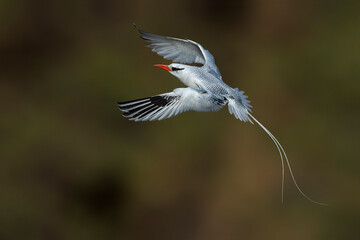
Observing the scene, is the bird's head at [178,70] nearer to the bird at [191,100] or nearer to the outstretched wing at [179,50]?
the bird at [191,100]

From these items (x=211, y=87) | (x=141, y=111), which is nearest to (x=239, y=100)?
(x=211, y=87)

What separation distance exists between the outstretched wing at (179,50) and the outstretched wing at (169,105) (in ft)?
0.50

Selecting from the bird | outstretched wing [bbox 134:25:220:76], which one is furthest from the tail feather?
outstretched wing [bbox 134:25:220:76]

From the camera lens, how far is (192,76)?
2.20 ft

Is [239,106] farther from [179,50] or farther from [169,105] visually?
[179,50]

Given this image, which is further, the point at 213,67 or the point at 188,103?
the point at 213,67

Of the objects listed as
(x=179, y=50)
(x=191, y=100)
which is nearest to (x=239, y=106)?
(x=191, y=100)

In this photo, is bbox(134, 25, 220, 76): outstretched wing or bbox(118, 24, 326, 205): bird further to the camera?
bbox(134, 25, 220, 76): outstretched wing

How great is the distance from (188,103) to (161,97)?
0.05m

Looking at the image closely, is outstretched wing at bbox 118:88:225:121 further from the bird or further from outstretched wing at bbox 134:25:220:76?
outstretched wing at bbox 134:25:220:76

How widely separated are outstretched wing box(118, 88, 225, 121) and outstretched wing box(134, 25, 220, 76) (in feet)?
0.50

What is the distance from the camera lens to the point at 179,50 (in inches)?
33.2

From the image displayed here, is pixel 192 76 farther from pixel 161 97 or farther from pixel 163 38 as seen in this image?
pixel 163 38

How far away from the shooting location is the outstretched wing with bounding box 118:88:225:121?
625mm
